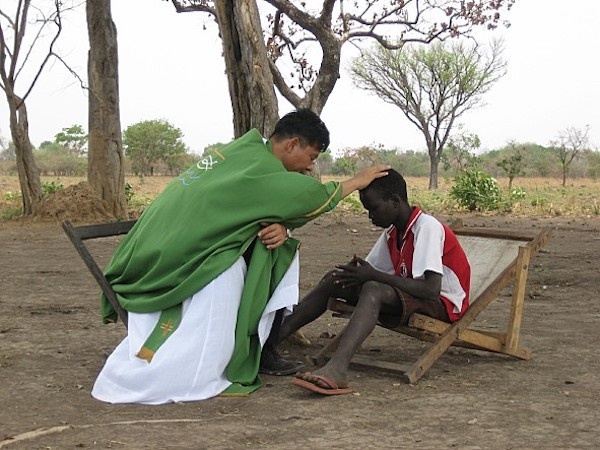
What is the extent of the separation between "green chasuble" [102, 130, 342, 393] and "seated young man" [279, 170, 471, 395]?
32 cm

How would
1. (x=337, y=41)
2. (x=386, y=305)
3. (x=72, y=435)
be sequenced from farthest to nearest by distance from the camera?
(x=337, y=41)
(x=386, y=305)
(x=72, y=435)

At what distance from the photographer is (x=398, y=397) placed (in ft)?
14.4

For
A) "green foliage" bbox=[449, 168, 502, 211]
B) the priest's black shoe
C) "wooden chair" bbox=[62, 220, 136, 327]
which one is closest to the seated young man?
the priest's black shoe

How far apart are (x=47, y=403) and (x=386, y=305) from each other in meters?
1.72

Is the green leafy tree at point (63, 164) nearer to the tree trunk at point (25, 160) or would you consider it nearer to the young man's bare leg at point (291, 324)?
the tree trunk at point (25, 160)

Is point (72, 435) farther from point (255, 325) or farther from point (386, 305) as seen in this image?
point (386, 305)

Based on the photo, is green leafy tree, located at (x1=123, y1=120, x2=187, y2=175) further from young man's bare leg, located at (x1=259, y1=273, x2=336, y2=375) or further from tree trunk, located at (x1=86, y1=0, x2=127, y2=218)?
young man's bare leg, located at (x1=259, y1=273, x2=336, y2=375)

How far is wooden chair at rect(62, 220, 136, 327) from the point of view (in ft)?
15.6

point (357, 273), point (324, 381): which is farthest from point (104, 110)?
point (324, 381)

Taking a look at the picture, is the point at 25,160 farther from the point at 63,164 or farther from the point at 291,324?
the point at 63,164

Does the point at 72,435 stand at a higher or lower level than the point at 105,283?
lower

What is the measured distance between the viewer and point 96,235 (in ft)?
16.8

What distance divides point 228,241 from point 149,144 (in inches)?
2094

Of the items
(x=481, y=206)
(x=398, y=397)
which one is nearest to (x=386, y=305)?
(x=398, y=397)
